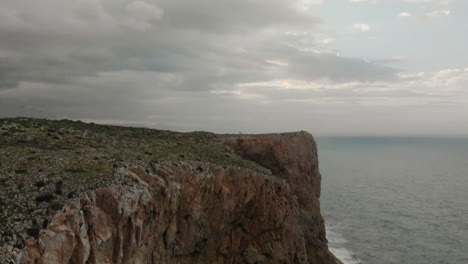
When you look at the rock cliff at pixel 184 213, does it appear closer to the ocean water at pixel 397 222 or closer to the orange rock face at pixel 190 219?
the orange rock face at pixel 190 219

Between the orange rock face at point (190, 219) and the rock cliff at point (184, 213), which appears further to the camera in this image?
the orange rock face at point (190, 219)

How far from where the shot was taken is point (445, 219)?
98.8m

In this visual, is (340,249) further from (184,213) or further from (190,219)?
Result: (184,213)

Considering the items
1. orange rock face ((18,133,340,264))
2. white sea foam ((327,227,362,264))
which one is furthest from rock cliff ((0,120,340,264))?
white sea foam ((327,227,362,264))

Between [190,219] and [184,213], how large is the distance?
3.22ft

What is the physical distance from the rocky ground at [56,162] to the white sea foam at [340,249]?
→ 3618 cm

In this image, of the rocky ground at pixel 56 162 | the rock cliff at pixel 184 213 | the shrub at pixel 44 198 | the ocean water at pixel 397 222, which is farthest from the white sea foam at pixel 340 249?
the shrub at pixel 44 198

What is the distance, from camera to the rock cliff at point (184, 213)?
75.7 ft

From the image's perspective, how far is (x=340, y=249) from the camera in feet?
247

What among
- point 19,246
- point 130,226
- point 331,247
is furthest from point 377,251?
point 19,246

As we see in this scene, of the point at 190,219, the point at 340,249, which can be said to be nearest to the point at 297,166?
the point at 190,219

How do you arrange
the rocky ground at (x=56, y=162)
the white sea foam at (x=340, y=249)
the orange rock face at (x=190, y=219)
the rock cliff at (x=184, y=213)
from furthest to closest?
the white sea foam at (x=340, y=249) < the orange rock face at (x=190, y=219) < the rock cliff at (x=184, y=213) < the rocky ground at (x=56, y=162)

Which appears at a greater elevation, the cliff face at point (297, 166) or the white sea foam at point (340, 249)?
the cliff face at point (297, 166)

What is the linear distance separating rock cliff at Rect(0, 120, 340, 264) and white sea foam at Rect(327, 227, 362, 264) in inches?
687
